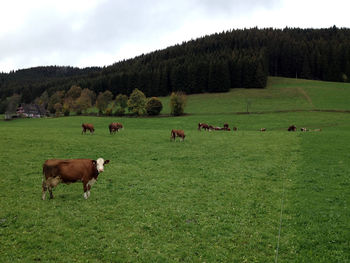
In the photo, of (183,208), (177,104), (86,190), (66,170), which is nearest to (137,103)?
(177,104)

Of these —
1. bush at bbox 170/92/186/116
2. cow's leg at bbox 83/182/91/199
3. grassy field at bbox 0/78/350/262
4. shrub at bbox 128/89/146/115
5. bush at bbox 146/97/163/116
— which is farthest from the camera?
shrub at bbox 128/89/146/115

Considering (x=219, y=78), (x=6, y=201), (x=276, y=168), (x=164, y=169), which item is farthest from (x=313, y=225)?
(x=219, y=78)

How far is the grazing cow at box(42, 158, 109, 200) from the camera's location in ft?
39.8

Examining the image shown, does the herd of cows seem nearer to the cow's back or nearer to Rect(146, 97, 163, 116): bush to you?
the cow's back

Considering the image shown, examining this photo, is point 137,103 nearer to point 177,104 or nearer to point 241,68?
point 177,104

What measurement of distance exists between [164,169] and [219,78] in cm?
9645

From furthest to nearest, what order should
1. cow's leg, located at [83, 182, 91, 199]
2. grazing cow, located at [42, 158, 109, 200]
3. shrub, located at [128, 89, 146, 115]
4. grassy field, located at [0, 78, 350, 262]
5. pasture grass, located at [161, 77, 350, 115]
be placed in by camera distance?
shrub, located at [128, 89, 146, 115] → pasture grass, located at [161, 77, 350, 115] → cow's leg, located at [83, 182, 91, 199] → grazing cow, located at [42, 158, 109, 200] → grassy field, located at [0, 78, 350, 262]

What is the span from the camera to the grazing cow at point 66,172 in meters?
12.1

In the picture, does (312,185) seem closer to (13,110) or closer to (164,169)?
(164,169)

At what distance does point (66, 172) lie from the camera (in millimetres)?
12203

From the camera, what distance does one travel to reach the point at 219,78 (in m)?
109

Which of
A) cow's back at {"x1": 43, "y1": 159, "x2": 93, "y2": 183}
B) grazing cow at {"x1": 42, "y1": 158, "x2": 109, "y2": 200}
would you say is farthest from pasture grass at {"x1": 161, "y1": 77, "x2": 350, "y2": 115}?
cow's back at {"x1": 43, "y1": 159, "x2": 93, "y2": 183}

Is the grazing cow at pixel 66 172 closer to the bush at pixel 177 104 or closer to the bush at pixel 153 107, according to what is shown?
the bush at pixel 177 104

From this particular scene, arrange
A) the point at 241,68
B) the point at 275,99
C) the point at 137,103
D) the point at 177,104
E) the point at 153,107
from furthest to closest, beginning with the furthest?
the point at 241,68
the point at 275,99
the point at 137,103
the point at 153,107
the point at 177,104
